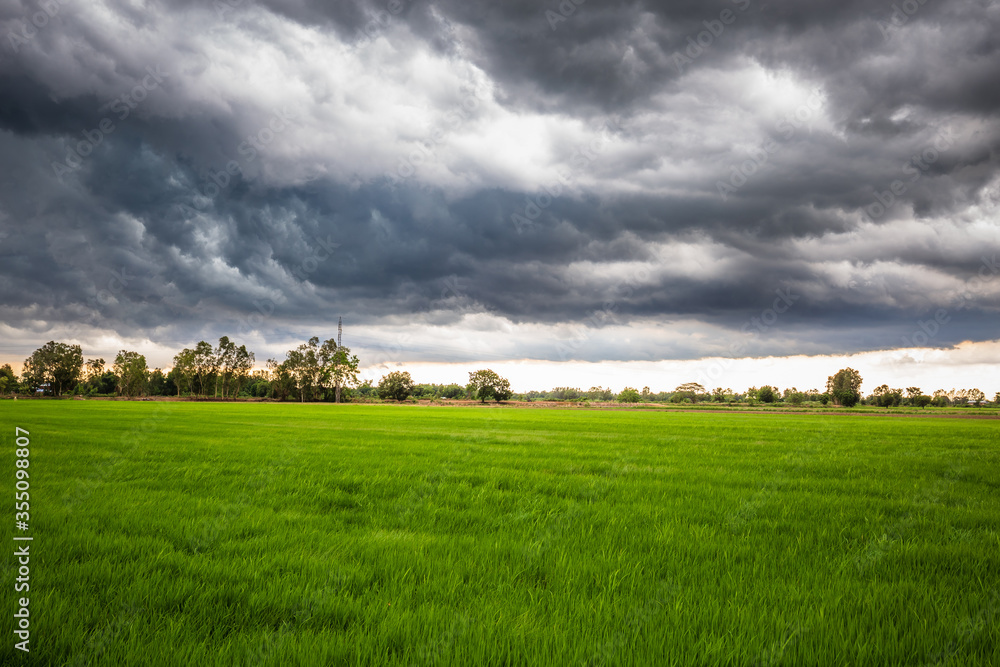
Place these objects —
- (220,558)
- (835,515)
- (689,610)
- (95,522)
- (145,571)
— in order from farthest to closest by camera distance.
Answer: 1. (835,515)
2. (95,522)
3. (220,558)
4. (145,571)
5. (689,610)

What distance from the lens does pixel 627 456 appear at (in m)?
14.9

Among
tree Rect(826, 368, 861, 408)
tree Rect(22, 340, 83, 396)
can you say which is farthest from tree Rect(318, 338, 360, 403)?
tree Rect(826, 368, 861, 408)

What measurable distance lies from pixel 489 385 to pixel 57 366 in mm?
125495

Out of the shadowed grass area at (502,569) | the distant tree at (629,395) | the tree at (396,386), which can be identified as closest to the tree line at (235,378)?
the tree at (396,386)

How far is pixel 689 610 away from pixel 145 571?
5.48 meters

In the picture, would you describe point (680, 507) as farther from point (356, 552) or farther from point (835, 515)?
point (356, 552)

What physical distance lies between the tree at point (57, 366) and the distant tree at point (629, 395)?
175 m

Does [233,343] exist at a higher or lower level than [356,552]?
higher

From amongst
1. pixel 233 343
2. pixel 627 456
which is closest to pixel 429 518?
pixel 627 456

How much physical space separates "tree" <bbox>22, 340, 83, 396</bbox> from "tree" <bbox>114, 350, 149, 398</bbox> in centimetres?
951

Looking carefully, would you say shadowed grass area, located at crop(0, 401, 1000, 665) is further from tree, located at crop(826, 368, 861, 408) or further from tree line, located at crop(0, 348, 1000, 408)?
tree, located at crop(826, 368, 861, 408)

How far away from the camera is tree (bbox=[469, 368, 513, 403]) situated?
125375 millimetres

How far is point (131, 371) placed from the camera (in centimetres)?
13162

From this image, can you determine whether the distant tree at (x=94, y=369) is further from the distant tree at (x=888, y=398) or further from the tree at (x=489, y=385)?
the distant tree at (x=888, y=398)
